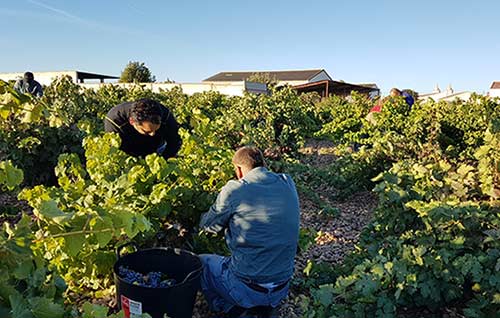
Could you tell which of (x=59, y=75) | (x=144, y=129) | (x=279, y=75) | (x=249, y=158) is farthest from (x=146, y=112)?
(x=279, y=75)

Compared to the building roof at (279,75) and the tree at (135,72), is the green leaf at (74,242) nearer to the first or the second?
the tree at (135,72)

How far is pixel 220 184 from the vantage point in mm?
3523

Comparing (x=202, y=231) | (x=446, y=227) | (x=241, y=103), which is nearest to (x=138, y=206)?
(x=202, y=231)

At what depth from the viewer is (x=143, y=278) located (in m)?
2.80

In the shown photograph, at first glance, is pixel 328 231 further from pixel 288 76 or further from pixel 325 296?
pixel 288 76

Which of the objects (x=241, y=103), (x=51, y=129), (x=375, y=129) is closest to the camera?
(x=51, y=129)

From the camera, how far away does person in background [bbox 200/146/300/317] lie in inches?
112

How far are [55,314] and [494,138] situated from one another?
4.28 metres

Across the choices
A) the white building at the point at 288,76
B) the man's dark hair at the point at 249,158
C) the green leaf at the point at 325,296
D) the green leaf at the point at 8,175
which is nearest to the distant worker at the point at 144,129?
the man's dark hair at the point at 249,158

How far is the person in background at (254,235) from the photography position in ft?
9.37

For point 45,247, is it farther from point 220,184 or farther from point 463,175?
point 463,175

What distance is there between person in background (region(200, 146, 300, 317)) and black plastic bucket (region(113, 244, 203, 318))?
0.22 m

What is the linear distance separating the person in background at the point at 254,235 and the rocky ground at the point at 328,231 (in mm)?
282

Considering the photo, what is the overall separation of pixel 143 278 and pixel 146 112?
145 cm
